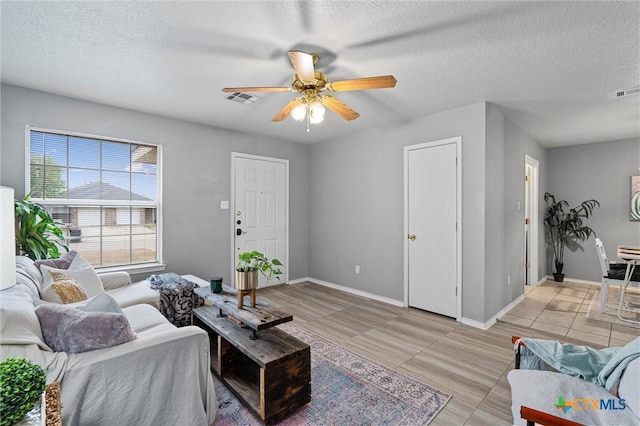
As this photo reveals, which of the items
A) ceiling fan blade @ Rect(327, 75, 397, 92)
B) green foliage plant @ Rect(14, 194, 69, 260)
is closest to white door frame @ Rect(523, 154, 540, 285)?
ceiling fan blade @ Rect(327, 75, 397, 92)

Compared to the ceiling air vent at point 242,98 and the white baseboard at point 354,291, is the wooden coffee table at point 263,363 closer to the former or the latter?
the ceiling air vent at point 242,98

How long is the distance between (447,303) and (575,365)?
1904 mm

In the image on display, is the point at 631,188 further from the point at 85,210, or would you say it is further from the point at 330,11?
the point at 85,210

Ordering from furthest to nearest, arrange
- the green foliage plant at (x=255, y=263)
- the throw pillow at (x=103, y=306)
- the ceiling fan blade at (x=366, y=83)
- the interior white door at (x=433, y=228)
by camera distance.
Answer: the interior white door at (x=433, y=228) < the green foliage plant at (x=255, y=263) < the ceiling fan blade at (x=366, y=83) < the throw pillow at (x=103, y=306)

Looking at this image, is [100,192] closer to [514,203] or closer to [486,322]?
[486,322]

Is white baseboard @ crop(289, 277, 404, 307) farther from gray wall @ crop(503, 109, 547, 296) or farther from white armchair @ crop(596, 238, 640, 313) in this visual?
white armchair @ crop(596, 238, 640, 313)

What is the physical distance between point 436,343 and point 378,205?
202 centimetres

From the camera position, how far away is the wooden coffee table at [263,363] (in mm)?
1774

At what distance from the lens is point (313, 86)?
2.26 metres

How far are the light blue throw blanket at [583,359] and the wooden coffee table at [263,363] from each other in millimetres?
1369

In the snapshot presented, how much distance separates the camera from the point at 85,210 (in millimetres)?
3297

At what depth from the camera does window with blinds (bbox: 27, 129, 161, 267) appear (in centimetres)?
309

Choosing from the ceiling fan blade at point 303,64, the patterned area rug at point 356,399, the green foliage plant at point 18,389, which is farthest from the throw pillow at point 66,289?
the ceiling fan blade at point 303,64

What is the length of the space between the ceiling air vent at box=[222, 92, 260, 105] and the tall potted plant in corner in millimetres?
5607
